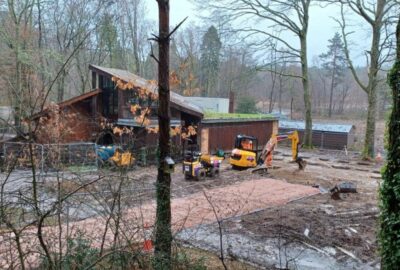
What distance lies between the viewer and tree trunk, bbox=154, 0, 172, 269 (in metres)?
4.80

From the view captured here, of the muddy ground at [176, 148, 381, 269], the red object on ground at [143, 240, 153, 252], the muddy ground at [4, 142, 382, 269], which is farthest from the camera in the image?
the muddy ground at [176, 148, 381, 269]

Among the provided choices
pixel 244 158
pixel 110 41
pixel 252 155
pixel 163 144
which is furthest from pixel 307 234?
pixel 110 41

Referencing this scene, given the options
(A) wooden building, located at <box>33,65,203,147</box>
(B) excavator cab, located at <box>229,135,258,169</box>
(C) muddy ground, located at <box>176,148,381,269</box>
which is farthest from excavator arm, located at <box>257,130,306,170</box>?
(A) wooden building, located at <box>33,65,203,147</box>

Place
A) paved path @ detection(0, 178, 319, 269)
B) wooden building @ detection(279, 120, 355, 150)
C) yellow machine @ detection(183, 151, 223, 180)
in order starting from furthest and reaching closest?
wooden building @ detection(279, 120, 355, 150) < yellow machine @ detection(183, 151, 223, 180) < paved path @ detection(0, 178, 319, 269)

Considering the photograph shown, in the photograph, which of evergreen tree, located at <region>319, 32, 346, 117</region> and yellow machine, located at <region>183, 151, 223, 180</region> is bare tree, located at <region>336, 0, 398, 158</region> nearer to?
yellow machine, located at <region>183, 151, 223, 180</region>

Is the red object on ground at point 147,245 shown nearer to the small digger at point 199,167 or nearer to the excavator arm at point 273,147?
the small digger at point 199,167

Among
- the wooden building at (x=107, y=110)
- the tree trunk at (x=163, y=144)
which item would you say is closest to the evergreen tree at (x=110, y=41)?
the wooden building at (x=107, y=110)

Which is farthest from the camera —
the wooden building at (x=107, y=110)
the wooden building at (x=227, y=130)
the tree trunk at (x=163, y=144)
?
the wooden building at (x=227, y=130)

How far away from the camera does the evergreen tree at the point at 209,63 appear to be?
143 ft

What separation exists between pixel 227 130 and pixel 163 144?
17.9m

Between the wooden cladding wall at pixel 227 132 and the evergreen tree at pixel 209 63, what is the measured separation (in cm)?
2020

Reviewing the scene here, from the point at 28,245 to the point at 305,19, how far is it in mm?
26434

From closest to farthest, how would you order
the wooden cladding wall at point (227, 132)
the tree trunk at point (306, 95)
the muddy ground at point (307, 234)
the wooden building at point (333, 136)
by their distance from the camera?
the muddy ground at point (307, 234), the wooden cladding wall at point (227, 132), the tree trunk at point (306, 95), the wooden building at point (333, 136)

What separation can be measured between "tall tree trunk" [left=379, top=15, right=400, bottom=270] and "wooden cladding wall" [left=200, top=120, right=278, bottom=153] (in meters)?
16.7
